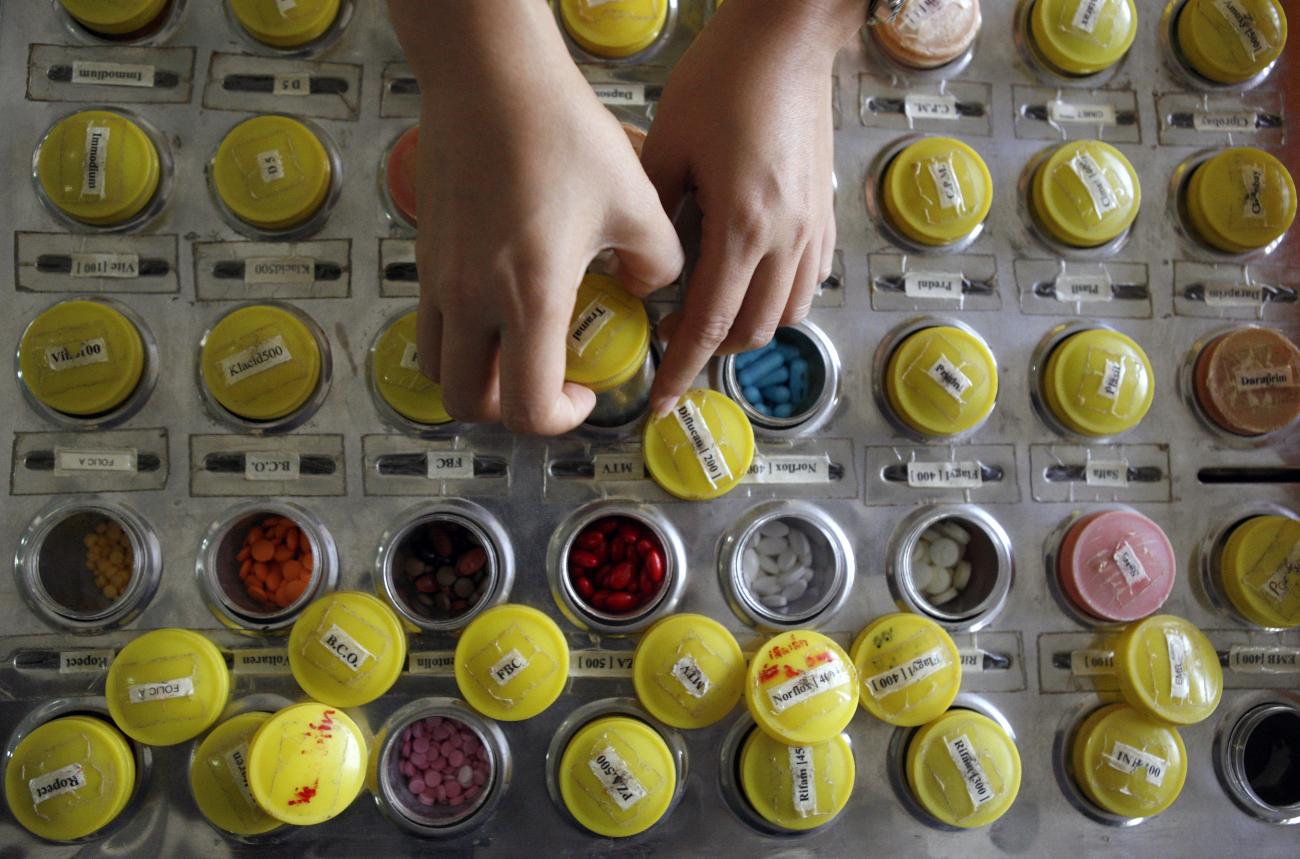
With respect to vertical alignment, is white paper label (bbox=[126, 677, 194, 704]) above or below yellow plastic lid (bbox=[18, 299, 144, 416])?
below

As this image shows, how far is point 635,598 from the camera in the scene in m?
1.40

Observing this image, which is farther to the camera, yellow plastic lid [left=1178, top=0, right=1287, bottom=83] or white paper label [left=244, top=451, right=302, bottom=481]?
yellow plastic lid [left=1178, top=0, right=1287, bottom=83]

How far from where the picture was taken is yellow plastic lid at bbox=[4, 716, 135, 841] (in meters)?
1.29

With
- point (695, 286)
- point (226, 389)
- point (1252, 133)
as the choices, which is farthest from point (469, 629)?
point (1252, 133)

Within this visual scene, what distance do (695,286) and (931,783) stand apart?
870mm

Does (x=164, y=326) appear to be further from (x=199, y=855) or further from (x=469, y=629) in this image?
(x=199, y=855)

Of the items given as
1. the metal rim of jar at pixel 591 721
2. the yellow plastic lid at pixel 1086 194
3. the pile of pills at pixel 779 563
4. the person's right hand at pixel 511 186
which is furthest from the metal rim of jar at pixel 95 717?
the yellow plastic lid at pixel 1086 194

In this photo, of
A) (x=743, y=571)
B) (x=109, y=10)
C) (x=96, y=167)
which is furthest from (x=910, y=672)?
(x=109, y=10)

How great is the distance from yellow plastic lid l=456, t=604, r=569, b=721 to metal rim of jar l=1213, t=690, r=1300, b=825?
1.11m

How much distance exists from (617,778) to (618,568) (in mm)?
311

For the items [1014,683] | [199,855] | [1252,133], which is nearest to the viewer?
→ [199,855]

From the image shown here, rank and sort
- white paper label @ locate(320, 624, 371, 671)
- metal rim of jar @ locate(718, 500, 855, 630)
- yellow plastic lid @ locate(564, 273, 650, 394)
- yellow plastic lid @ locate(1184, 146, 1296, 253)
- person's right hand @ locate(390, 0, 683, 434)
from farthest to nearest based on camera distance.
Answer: yellow plastic lid @ locate(1184, 146, 1296, 253), metal rim of jar @ locate(718, 500, 855, 630), white paper label @ locate(320, 624, 371, 671), yellow plastic lid @ locate(564, 273, 650, 394), person's right hand @ locate(390, 0, 683, 434)

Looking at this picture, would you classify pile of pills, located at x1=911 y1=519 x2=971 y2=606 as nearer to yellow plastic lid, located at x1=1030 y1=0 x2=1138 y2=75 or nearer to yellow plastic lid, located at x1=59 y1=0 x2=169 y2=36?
yellow plastic lid, located at x1=1030 y1=0 x2=1138 y2=75

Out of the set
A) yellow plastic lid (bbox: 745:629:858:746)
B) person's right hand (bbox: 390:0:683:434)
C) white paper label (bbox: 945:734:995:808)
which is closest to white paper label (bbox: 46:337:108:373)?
person's right hand (bbox: 390:0:683:434)
